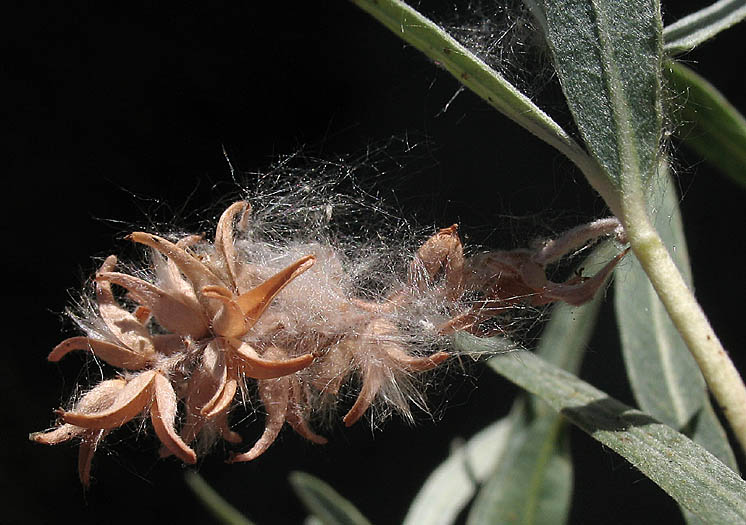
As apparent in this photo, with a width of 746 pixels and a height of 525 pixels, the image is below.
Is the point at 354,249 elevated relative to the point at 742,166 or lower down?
lower down

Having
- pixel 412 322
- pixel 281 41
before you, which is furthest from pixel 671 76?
pixel 281 41

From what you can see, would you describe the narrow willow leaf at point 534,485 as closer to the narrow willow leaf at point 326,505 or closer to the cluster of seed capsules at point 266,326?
the narrow willow leaf at point 326,505

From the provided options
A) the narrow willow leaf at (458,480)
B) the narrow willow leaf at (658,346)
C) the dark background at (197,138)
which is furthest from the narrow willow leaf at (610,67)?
the dark background at (197,138)

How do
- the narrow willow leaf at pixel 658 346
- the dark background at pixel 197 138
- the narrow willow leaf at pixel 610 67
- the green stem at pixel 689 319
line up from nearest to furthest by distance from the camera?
the green stem at pixel 689 319 < the narrow willow leaf at pixel 610 67 < the narrow willow leaf at pixel 658 346 < the dark background at pixel 197 138

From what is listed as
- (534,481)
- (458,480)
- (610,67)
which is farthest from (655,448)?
(458,480)

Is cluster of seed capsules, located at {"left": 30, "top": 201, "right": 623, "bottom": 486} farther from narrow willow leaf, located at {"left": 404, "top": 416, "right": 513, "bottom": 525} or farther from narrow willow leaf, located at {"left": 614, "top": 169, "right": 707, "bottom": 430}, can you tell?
narrow willow leaf, located at {"left": 404, "top": 416, "right": 513, "bottom": 525}

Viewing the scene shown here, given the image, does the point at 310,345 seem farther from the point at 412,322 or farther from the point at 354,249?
the point at 354,249

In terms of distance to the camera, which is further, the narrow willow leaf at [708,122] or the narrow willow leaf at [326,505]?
the narrow willow leaf at [326,505]
